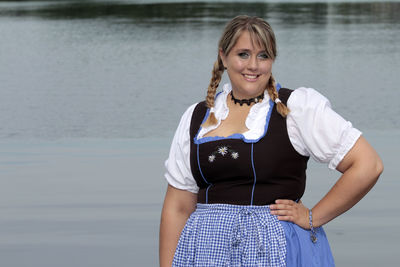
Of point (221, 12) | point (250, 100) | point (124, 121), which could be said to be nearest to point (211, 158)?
point (250, 100)

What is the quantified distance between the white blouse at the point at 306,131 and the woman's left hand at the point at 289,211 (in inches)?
6.5

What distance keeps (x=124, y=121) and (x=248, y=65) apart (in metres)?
9.64

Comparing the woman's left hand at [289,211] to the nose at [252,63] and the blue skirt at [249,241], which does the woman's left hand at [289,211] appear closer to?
the blue skirt at [249,241]

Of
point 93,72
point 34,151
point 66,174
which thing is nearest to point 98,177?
point 66,174

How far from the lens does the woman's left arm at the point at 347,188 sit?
11.2ft

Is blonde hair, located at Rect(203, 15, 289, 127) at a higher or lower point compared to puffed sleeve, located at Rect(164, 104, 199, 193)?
higher

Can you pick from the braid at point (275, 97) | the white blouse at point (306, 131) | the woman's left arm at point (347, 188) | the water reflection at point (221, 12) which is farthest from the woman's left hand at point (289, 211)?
the water reflection at point (221, 12)

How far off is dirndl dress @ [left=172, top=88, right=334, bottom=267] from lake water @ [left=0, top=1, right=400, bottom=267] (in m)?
3.44

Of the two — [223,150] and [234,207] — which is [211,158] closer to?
[223,150]

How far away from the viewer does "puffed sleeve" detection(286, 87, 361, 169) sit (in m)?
3.41

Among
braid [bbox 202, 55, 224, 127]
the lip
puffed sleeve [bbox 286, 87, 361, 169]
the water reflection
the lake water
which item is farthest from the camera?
the water reflection

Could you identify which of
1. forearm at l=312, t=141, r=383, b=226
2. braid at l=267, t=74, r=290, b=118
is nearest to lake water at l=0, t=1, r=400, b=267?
forearm at l=312, t=141, r=383, b=226

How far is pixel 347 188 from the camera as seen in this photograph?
11.4 feet

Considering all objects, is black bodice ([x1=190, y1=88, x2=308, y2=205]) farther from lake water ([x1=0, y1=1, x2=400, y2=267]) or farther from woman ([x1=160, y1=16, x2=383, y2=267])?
lake water ([x1=0, y1=1, x2=400, y2=267])
